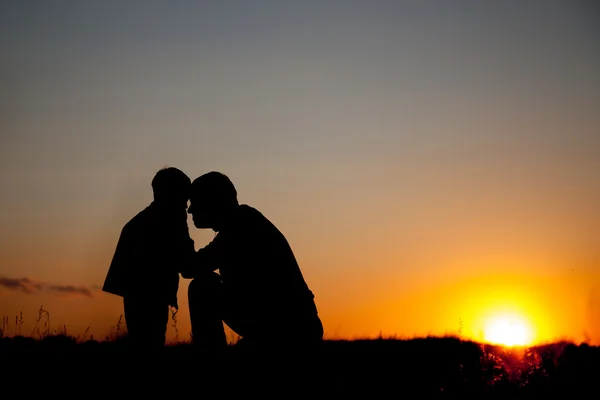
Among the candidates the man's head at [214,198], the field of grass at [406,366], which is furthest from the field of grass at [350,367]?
the man's head at [214,198]

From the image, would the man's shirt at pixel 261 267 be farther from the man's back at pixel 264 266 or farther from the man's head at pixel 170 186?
the man's head at pixel 170 186

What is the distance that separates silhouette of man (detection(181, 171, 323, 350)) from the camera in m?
7.11

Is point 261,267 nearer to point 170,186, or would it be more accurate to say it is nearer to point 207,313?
point 207,313

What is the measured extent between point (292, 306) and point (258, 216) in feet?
2.94

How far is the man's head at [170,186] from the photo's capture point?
916 centimetres

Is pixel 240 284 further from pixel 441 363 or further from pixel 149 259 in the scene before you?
pixel 441 363

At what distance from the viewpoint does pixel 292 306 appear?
7109mm

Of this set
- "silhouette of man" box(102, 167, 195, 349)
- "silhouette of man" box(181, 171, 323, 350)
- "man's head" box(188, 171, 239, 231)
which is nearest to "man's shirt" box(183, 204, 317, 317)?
"silhouette of man" box(181, 171, 323, 350)

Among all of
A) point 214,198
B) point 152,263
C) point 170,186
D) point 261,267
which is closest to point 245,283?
point 261,267

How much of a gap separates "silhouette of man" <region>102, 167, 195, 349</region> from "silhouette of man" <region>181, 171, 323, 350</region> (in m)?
1.46

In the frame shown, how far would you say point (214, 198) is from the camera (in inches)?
285

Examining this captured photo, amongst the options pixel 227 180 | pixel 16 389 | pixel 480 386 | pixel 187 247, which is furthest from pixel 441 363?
pixel 16 389

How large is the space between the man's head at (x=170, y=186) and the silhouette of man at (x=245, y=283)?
180 centimetres

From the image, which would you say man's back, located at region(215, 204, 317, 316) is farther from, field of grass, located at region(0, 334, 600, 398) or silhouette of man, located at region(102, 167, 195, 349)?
silhouette of man, located at region(102, 167, 195, 349)
